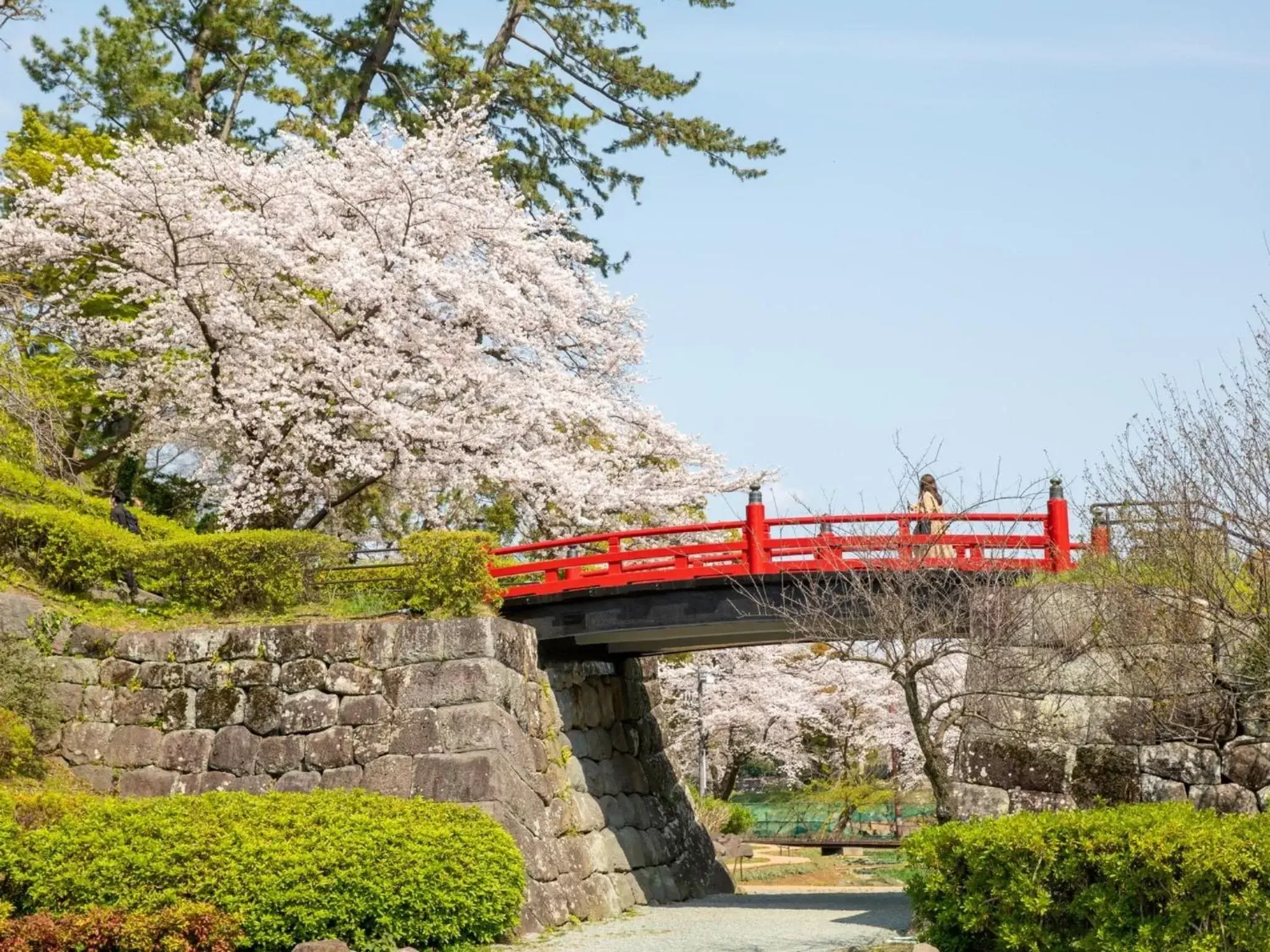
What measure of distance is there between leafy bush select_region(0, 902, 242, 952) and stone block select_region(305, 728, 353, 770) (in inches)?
180

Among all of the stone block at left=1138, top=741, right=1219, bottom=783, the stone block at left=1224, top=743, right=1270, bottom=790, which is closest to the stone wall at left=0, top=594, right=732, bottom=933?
the stone block at left=1138, top=741, right=1219, bottom=783

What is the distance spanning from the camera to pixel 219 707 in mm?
17922

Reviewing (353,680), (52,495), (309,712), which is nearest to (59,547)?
(52,495)

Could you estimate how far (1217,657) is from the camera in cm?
1486

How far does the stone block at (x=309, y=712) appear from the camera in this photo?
57.6 feet

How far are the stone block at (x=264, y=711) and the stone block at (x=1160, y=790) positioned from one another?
34.2ft

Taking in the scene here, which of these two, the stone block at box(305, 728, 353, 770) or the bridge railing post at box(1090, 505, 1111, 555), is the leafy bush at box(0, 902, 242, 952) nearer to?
the stone block at box(305, 728, 353, 770)

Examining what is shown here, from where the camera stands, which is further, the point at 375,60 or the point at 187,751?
the point at 375,60

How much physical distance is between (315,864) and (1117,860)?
283 inches

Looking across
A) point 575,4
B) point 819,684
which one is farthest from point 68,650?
point 819,684

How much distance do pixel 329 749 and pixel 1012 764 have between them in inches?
327

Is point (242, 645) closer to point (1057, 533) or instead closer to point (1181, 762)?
point (1057, 533)

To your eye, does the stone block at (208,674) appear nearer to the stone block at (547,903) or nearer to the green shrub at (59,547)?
the green shrub at (59,547)

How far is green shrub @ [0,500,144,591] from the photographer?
1922cm
